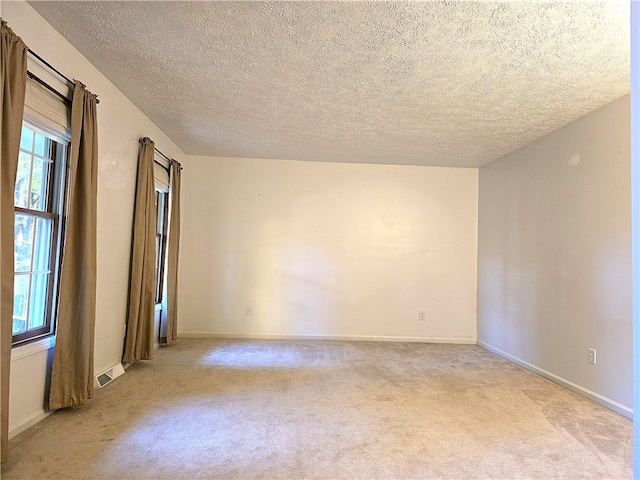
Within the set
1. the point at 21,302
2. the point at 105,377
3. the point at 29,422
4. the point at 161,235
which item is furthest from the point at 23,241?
the point at 161,235

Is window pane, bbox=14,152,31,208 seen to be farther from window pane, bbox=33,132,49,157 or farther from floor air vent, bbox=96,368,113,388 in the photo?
floor air vent, bbox=96,368,113,388

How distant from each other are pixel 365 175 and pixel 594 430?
3933 mm

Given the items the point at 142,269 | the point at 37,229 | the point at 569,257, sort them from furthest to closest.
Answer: the point at 142,269 < the point at 569,257 < the point at 37,229

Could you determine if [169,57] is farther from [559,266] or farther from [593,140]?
[559,266]

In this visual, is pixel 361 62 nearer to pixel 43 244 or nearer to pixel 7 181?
pixel 7 181

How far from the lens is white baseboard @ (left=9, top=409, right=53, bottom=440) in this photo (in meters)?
2.17

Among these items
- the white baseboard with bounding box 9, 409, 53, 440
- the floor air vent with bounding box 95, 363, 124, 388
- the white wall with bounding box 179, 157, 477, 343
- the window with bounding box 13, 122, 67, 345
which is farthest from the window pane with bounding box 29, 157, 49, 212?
the white wall with bounding box 179, 157, 477, 343

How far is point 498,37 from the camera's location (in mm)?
2266

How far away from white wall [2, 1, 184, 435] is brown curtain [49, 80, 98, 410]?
126mm

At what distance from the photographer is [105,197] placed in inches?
122

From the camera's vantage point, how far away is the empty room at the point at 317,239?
6.96 ft

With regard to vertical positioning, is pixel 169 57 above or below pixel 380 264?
above

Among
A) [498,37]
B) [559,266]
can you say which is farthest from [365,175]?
[498,37]

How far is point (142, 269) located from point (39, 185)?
1321 millimetres
